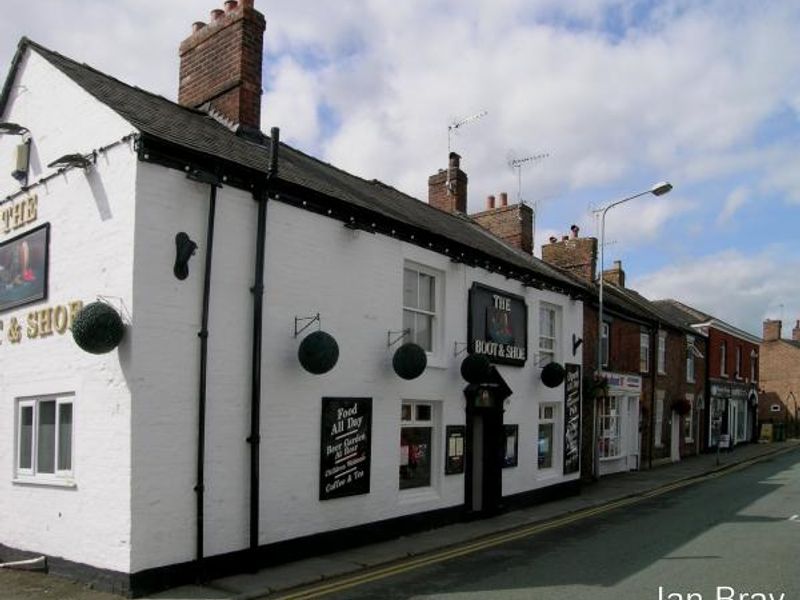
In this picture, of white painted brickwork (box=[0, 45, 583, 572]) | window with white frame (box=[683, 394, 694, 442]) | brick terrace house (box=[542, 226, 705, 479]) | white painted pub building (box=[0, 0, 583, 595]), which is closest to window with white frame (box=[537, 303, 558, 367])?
brick terrace house (box=[542, 226, 705, 479])

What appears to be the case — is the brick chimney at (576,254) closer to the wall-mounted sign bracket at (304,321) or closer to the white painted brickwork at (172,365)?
the white painted brickwork at (172,365)

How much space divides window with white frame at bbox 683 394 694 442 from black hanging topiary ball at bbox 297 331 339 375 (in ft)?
82.5

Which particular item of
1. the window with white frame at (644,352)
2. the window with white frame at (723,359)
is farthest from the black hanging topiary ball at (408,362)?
the window with white frame at (723,359)

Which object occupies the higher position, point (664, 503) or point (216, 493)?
point (216, 493)

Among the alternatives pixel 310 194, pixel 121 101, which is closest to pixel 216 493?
pixel 310 194

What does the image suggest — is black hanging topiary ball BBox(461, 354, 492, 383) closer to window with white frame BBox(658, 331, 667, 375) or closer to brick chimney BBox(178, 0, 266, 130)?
brick chimney BBox(178, 0, 266, 130)

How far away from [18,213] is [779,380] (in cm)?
5197

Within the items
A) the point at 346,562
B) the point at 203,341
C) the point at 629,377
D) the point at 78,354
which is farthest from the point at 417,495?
the point at 629,377

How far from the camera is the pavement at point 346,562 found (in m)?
8.49

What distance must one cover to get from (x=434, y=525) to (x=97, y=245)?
25.4 ft

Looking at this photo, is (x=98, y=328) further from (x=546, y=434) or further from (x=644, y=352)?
(x=644, y=352)

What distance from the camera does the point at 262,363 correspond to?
32.6ft

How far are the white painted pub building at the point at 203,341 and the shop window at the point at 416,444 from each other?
4 centimetres

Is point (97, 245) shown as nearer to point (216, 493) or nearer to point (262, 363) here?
point (262, 363)
